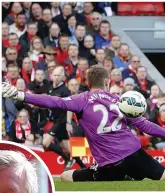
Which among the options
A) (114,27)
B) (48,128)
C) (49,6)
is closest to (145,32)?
(114,27)

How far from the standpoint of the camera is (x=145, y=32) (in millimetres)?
16047

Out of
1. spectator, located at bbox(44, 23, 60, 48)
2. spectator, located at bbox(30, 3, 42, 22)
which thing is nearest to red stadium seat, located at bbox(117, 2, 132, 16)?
spectator, located at bbox(44, 23, 60, 48)

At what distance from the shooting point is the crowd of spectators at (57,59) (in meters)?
14.7

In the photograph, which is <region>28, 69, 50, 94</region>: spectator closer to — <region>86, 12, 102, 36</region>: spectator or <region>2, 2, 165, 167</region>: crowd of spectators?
<region>2, 2, 165, 167</region>: crowd of spectators

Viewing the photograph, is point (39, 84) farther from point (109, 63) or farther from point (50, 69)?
point (109, 63)

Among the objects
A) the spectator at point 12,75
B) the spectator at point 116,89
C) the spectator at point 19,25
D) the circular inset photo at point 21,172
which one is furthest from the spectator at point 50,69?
the circular inset photo at point 21,172

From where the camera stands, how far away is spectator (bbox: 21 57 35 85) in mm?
15008

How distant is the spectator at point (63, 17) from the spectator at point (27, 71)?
1067mm

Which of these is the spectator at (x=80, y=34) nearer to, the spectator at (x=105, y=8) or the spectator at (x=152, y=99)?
the spectator at (x=105, y=8)

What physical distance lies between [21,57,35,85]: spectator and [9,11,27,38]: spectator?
64cm

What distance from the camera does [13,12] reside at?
1559 centimetres

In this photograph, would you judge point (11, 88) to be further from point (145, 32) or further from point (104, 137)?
point (145, 32)

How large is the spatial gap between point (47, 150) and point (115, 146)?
6119 millimetres

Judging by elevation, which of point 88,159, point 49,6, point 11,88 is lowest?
point 88,159
